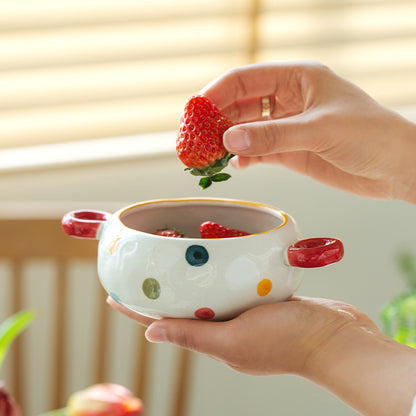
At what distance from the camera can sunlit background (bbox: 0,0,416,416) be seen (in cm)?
142

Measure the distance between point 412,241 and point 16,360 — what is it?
113cm

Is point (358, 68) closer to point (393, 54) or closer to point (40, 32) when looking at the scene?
point (393, 54)

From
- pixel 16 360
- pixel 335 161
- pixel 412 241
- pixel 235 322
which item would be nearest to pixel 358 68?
pixel 412 241

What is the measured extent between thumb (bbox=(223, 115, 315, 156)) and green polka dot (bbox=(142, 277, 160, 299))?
154mm

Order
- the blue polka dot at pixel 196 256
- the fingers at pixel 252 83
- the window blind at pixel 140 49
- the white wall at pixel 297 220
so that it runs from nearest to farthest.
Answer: the blue polka dot at pixel 196 256
the fingers at pixel 252 83
the window blind at pixel 140 49
the white wall at pixel 297 220

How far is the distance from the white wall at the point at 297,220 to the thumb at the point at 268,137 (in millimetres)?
852

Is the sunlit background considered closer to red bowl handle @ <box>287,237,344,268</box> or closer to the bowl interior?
the bowl interior

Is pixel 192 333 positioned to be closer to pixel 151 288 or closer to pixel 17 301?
pixel 151 288

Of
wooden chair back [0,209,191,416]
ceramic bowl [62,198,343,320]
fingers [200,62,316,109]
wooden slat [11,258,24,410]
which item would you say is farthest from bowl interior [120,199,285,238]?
wooden slat [11,258,24,410]

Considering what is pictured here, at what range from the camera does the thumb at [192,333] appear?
2.17 feet

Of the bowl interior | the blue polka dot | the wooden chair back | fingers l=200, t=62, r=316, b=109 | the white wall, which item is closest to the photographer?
the blue polka dot

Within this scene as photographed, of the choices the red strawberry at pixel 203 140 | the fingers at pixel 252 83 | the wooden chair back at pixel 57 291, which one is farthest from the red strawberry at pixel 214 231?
the wooden chair back at pixel 57 291

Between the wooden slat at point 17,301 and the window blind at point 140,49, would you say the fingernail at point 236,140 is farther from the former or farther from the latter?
the window blind at point 140,49

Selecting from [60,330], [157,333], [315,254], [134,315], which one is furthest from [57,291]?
[315,254]
